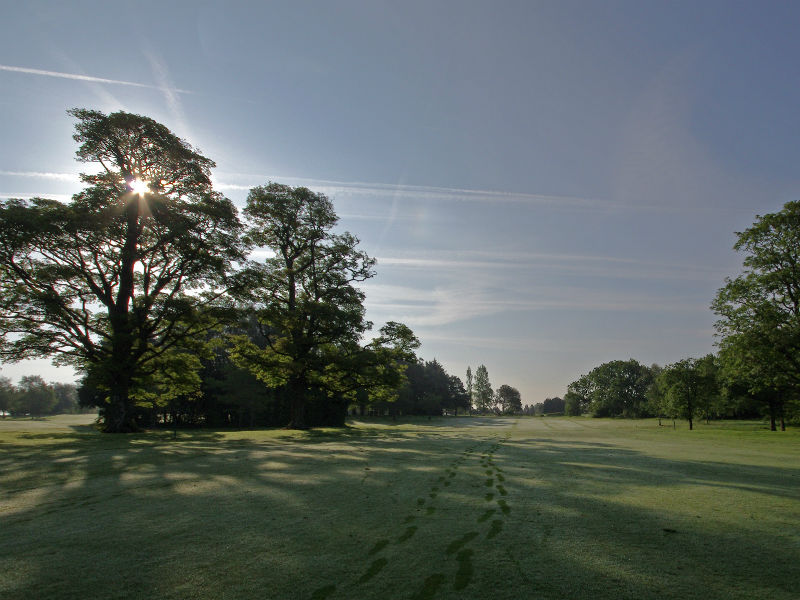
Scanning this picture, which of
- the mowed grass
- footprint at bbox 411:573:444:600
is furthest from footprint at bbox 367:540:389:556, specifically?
footprint at bbox 411:573:444:600

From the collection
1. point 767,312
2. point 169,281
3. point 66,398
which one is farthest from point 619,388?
point 66,398

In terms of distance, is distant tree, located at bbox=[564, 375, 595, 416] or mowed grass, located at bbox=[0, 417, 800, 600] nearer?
mowed grass, located at bbox=[0, 417, 800, 600]

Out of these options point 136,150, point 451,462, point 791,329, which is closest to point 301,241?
point 136,150

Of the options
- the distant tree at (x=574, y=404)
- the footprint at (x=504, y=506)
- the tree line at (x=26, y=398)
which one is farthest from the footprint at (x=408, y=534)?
the distant tree at (x=574, y=404)

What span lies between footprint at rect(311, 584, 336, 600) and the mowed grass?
0.02 m

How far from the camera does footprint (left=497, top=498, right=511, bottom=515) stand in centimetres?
670

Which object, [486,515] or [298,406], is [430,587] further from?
[298,406]

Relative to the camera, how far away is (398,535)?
545 centimetres

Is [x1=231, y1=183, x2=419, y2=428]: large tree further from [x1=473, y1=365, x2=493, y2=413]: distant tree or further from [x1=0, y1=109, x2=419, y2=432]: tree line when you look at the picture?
[x1=473, y1=365, x2=493, y2=413]: distant tree

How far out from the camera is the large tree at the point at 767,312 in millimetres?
29266

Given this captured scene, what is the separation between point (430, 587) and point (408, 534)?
66.6 inches

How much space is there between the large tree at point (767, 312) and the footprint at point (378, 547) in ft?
118

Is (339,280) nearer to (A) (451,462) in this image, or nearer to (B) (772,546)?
(A) (451,462)

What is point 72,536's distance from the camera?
5531 millimetres
